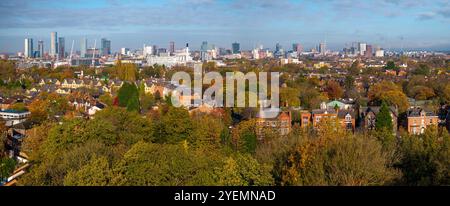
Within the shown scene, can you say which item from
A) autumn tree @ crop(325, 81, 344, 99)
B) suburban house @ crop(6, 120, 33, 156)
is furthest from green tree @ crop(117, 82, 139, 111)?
autumn tree @ crop(325, 81, 344, 99)

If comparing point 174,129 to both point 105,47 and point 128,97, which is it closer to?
point 128,97

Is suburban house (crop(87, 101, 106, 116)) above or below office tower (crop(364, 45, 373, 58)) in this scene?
below

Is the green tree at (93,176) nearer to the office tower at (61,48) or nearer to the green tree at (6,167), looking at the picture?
the green tree at (6,167)

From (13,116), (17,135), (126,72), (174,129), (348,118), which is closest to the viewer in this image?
(174,129)

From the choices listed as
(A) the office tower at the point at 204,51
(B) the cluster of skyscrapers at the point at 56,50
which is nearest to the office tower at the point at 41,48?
(B) the cluster of skyscrapers at the point at 56,50

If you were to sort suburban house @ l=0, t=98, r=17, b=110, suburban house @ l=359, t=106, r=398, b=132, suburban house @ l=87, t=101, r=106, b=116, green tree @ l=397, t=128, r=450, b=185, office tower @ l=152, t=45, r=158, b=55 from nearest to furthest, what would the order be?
green tree @ l=397, t=128, r=450, b=185 < suburban house @ l=359, t=106, r=398, b=132 < suburban house @ l=87, t=101, r=106, b=116 < suburban house @ l=0, t=98, r=17, b=110 < office tower @ l=152, t=45, r=158, b=55

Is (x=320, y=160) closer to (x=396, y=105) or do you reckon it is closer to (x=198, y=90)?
(x=396, y=105)

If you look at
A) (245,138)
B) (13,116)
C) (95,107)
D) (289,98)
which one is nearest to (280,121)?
(245,138)

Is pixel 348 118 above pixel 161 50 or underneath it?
underneath

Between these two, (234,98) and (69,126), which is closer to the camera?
(69,126)

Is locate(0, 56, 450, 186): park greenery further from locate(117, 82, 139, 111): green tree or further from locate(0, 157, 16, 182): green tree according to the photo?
locate(117, 82, 139, 111): green tree

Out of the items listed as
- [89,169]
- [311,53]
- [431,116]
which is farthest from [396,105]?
[311,53]
